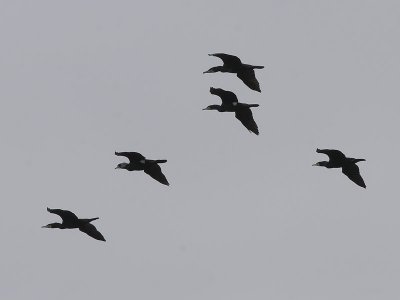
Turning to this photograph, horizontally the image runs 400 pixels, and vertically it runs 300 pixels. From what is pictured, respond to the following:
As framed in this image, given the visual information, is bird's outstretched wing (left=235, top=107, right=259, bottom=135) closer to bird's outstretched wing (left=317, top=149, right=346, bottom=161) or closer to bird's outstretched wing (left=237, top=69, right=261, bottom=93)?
bird's outstretched wing (left=237, top=69, right=261, bottom=93)

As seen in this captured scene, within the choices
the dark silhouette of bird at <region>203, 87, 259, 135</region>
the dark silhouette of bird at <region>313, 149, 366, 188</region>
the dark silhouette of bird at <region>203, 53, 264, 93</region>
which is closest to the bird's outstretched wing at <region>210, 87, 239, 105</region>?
the dark silhouette of bird at <region>203, 87, 259, 135</region>

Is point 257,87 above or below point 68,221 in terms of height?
above

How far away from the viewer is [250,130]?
76188 mm

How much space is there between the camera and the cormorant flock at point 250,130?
73500mm

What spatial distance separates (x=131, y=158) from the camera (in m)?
74.4

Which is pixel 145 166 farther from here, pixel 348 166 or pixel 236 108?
→ pixel 348 166

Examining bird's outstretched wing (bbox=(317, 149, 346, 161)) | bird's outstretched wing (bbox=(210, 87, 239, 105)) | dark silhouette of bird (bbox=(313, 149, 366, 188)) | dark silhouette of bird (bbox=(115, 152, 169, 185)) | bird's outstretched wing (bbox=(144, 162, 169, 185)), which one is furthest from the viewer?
bird's outstretched wing (bbox=(210, 87, 239, 105))

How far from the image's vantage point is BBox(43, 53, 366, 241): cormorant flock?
2894 inches

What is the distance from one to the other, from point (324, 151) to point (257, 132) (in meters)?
4.26

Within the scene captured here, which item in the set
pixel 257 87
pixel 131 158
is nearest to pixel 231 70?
pixel 257 87

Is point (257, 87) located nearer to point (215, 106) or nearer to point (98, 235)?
point (215, 106)

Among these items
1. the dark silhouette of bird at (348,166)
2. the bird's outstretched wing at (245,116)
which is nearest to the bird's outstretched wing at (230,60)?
the bird's outstretched wing at (245,116)

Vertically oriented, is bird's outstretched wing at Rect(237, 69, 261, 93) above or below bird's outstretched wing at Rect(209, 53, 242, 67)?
below

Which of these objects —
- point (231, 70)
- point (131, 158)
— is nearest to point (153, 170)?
point (131, 158)
